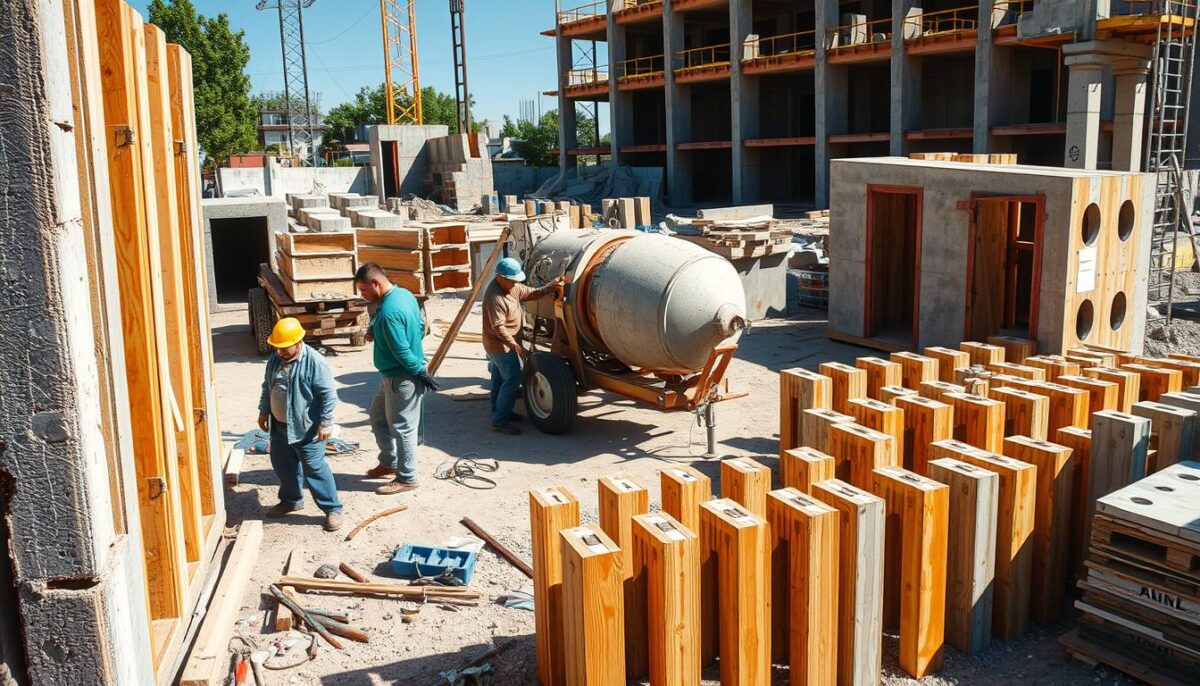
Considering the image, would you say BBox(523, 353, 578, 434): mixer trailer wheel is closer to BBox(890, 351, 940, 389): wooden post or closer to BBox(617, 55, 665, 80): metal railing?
BBox(890, 351, 940, 389): wooden post

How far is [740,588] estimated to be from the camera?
452 cm

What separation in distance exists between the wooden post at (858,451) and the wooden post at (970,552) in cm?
47

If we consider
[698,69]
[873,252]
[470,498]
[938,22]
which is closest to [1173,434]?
[470,498]

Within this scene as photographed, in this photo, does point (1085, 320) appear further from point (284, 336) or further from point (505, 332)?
point (284, 336)

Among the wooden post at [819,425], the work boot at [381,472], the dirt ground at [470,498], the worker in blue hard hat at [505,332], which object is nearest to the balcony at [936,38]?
the dirt ground at [470,498]

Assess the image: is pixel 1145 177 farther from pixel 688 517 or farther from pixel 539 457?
pixel 688 517

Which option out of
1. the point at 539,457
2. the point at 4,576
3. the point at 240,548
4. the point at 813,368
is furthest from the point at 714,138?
the point at 4,576

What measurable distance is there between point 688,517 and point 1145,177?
9.32m

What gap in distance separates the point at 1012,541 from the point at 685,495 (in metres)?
1.97

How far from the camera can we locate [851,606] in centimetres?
485

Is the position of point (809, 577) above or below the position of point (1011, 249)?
below

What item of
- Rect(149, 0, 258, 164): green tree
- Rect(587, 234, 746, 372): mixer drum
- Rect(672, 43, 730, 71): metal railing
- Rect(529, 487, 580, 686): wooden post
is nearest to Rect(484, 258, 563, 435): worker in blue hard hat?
Rect(587, 234, 746, 372): mixer drum

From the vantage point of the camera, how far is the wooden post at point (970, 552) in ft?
17.2

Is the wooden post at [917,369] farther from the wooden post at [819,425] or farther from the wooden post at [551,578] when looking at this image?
the wooden post at [551,578]
